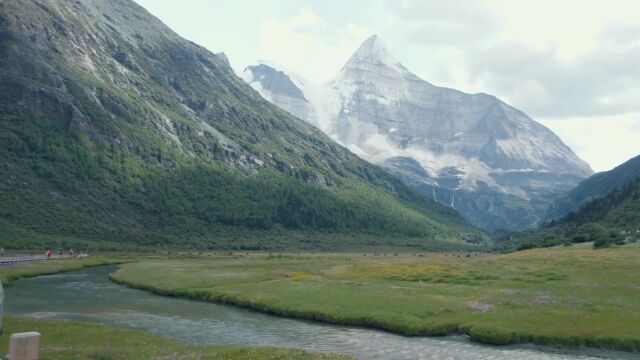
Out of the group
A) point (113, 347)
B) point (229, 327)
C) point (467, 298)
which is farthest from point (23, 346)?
point (467, 298)

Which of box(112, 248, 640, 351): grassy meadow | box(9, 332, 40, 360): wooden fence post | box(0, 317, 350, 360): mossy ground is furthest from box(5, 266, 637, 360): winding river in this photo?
box(9, 332, 40, 360): wooden fence post

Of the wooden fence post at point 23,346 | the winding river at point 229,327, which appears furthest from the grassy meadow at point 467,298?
the wooden fence post at point 23,346

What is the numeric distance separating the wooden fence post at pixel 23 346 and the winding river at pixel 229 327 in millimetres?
31923

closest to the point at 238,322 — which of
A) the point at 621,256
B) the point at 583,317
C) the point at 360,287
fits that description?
the point at 360,287

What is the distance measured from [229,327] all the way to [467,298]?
1187 inches

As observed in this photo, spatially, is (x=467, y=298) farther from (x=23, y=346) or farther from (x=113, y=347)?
(x=23, y=346)

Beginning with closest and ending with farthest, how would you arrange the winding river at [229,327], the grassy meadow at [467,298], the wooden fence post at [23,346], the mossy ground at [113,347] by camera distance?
the wooden fence post at [23,346], the mossy ground at [113,347], the winding river at [229,327], the grassy meadow at [467,298]

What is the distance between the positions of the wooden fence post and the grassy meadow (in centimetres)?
4260

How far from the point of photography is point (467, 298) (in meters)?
68.2

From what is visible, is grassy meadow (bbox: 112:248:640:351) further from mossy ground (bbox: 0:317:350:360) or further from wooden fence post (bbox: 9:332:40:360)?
wooden fence post (bbox: 9:332:40:360)

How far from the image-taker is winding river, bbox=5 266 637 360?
46719mm

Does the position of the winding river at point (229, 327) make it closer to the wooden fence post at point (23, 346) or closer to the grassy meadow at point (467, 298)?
the grassy meadow at point (467, 298)

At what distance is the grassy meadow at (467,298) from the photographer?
52.0 m

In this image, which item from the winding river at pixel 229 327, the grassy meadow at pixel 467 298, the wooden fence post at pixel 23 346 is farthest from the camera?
the grassy meadow at pixel 467 298
